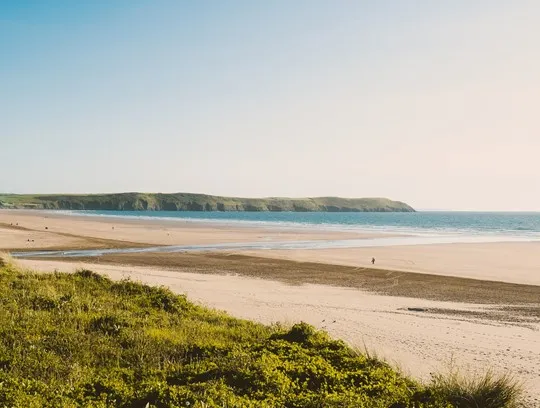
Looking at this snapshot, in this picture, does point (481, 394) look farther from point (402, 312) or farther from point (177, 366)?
point (402, 312)

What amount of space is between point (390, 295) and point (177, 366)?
15524mm

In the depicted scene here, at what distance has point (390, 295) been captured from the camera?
23234 millimetres

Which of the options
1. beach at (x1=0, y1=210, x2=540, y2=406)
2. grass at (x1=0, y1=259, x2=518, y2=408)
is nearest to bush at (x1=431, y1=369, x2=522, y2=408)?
grass at (x1=0, y1=259, x2=518, y2=408)

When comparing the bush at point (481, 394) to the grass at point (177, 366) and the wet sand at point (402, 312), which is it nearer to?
the grass at point (177, 366)

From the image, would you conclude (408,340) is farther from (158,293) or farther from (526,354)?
(158,293)

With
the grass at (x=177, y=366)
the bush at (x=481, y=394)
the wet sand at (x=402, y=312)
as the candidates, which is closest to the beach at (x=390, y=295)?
the wet sand at (x=402, y=312)

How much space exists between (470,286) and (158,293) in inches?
708

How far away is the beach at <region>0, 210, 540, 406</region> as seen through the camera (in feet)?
43.7

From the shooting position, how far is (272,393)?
822 centimetres

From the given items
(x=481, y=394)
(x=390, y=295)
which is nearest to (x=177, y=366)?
(x=481, y=394)

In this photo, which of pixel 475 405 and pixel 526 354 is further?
pixel 526 354

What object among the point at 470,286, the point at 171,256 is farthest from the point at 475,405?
the point at 171,256

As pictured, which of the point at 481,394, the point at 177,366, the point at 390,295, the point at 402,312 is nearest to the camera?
the point at 481,394

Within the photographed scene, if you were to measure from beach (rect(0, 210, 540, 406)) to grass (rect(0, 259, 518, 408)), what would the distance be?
2095 millimetres
